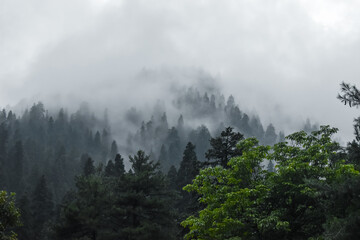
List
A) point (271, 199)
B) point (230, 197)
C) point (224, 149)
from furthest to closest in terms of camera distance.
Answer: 1. point (224, 149)
2. point (271, 199)
3. point (230, 197)

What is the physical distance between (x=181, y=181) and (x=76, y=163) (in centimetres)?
7748

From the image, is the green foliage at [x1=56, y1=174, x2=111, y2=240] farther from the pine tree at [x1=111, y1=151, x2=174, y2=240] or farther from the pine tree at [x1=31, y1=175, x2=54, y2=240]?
the pine tree at [x1=31, y1=175, x2=54, y2=240]

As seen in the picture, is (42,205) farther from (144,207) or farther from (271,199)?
(271,199)

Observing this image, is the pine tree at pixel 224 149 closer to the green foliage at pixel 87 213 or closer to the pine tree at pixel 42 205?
the green foliage at pixel 87 213

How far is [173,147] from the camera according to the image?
17488cm

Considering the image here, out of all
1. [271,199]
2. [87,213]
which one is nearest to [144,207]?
[87,213]

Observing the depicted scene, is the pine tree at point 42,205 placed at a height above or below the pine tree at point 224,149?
above

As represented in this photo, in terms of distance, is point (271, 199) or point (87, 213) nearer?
point (271, 199)

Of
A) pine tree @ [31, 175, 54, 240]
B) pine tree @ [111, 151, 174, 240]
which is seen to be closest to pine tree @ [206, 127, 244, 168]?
pine tree @ [111, 151, 174, 240]

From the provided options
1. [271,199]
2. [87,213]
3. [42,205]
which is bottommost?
[271,199]

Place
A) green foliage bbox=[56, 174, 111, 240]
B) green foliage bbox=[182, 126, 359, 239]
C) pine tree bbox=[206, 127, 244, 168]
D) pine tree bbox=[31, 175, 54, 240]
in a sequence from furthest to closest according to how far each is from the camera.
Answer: pine tree bbox=[31, 175, 54, 240] → green foliage bbox=[56, 174, 111, 240] → pine tree bbox=[206, 127, 244, 168] → green foliage bbox=[182, 126, 359, 239]

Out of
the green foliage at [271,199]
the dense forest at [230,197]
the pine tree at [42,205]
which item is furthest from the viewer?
the pine tree at [42,205]

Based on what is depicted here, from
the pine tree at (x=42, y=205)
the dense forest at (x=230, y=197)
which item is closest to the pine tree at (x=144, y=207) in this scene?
the dense forest at (x=230, y=197)

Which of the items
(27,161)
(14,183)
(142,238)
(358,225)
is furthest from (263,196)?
(27,161)
